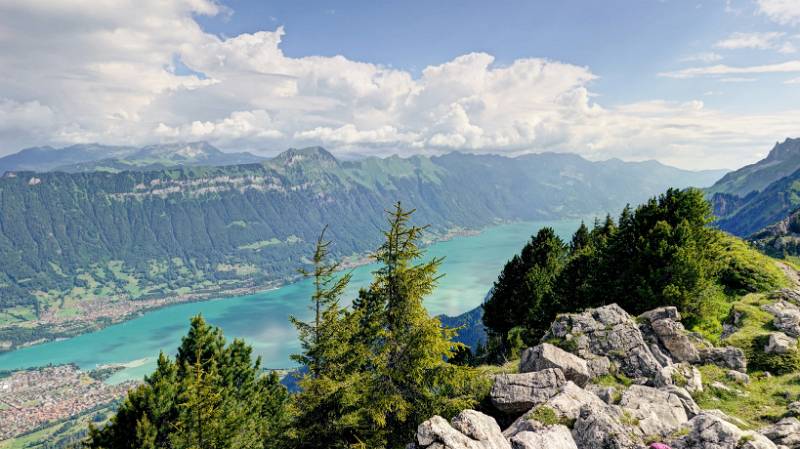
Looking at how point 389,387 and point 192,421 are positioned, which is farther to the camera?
point 192,421

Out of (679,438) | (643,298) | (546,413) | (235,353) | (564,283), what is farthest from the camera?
(564,283)

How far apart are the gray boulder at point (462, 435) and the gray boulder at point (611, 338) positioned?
11.0 m

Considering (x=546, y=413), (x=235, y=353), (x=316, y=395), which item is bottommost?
(x=235, y=353)

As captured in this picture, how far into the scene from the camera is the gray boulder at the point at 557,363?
21438 millimetres

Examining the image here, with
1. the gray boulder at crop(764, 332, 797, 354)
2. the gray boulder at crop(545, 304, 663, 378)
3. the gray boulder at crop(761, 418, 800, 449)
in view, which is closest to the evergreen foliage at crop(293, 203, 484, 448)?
the gray boulder at crop(545, 304, 663, 378)

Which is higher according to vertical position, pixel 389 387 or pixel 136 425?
pixel 389 387

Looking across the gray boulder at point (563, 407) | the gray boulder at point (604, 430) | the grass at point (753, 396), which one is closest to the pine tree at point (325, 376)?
the gray boulder at point (563, 407)

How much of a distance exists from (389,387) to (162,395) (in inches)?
584

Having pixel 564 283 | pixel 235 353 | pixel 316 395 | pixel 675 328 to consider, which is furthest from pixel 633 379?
pixel 235 353

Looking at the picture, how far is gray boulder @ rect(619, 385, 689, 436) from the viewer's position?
1659cm

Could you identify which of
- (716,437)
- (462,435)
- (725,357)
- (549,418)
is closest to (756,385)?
(725,357)

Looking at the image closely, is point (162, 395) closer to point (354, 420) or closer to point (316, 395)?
point (316, 395)

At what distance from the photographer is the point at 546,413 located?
17.1 meters

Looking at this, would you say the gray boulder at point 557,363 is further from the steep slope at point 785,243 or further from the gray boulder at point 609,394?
the steep slope at point 785,243
